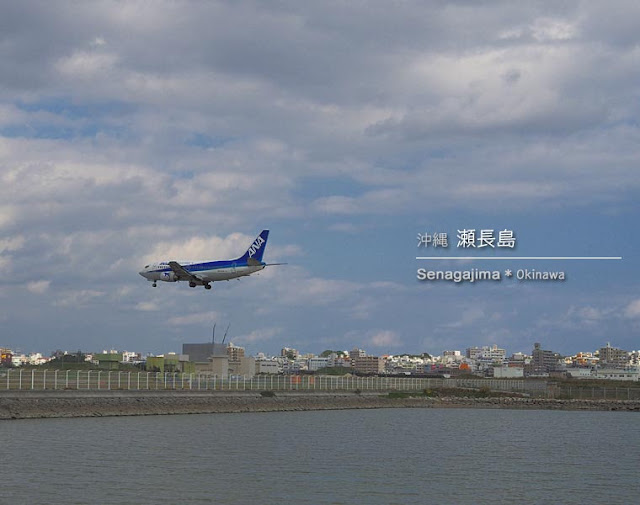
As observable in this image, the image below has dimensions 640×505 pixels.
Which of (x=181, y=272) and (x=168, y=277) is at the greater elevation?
(x=181, y=272)

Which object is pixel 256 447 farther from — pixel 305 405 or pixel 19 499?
pixel 305 405

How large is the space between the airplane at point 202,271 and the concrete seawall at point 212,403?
13.2 m

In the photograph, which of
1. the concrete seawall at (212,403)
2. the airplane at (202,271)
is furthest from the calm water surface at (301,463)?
the airplane at (202,271)

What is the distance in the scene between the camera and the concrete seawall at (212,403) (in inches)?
2987

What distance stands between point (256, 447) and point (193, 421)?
20861 mm

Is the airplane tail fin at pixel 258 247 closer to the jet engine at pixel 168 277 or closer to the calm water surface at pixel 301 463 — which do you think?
the jet engine at pixel 168 277

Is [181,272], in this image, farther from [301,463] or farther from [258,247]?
[301,463]

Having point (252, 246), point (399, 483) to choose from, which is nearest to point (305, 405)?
point (252, 246)

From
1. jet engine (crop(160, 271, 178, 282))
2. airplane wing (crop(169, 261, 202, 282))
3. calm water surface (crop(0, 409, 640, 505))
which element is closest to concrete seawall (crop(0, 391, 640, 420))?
calm water surface (crop(0, 409, 640, 505))

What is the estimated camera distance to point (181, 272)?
345 ft

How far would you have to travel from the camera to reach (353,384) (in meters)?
138

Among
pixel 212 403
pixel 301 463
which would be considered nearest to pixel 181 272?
pixel 212 403

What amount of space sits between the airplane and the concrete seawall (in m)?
13.2

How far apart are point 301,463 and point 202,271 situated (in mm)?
51427
